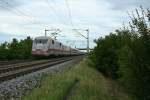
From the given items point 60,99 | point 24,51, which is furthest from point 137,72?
point 24,51

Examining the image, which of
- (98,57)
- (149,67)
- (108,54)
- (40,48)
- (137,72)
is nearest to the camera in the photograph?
(149,67)

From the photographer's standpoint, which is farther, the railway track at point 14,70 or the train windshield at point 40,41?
the train windshield at point 40,41

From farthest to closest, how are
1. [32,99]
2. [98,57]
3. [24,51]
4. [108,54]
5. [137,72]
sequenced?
[24,51] → [98,57] → [108,54] → [32,99] → [137,72]

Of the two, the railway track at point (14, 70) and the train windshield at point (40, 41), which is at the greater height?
the train windshield at point (40, 41)

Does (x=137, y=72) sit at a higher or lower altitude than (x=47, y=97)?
higher

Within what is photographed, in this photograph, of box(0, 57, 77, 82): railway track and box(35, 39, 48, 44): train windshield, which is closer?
box(0, 57, 77, 82): railway track

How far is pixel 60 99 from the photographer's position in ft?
42.3

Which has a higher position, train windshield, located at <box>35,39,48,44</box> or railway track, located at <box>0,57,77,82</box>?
train windshield, located at <box>35,39,48,44</box>

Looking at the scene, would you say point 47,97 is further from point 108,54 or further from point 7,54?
point 7,54

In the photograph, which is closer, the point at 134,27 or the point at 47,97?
the point at 134,27

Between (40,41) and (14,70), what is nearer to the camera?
(14,70)

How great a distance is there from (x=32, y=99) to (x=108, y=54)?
1774cm

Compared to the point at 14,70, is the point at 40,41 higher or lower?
higher

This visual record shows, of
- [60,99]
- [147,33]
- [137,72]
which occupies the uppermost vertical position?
[147,33]
